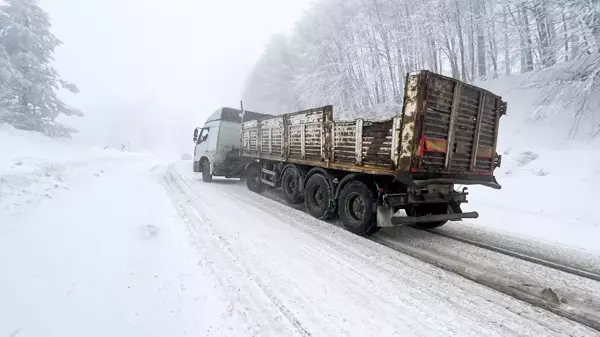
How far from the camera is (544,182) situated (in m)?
8.32

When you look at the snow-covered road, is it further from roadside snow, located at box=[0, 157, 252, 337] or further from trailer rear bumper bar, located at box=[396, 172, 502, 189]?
trailer rear bumper bar, located at box=[396, 172, 502, 189]

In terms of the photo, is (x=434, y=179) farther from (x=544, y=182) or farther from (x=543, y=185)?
(x=544, y=182)

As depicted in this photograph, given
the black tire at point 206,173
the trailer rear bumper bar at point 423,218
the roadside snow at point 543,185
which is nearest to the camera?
the trailer rear bumper bar at point 423,218

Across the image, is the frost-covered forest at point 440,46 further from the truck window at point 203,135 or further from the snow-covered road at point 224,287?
the truck window at point 203,135

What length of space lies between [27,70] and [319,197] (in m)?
20.6

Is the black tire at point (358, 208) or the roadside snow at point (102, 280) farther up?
the black tire at point (358, 208)

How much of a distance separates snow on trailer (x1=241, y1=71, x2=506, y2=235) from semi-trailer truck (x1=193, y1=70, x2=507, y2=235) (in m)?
0.02

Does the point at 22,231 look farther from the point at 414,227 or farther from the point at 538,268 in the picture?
the point at 538,268

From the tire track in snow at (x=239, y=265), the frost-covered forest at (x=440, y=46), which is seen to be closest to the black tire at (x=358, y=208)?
the tire track in snow at (x=239, y=265)

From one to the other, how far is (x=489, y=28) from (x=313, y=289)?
1726 cm

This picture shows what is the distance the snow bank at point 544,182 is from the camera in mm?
6027

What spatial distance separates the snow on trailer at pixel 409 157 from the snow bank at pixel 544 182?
1756 mm

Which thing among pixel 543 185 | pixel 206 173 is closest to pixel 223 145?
pixel 206 173

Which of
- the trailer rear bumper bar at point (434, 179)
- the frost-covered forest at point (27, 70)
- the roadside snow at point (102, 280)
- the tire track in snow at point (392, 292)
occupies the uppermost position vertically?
the frost-covered forest at point (27, 70)
